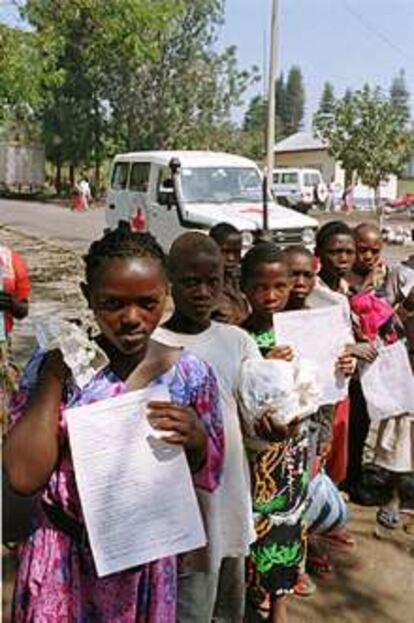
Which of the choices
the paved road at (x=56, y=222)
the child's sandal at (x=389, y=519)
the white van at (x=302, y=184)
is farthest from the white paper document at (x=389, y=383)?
the white van at (x=302, y=184)

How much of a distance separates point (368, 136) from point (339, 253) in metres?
30.3

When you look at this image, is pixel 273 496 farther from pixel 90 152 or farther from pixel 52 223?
pixel 90 152

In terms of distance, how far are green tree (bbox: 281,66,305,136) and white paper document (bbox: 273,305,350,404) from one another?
379 feet

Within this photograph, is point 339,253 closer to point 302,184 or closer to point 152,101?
point 302,184

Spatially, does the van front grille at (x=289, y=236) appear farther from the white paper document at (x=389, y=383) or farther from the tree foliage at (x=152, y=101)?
the tree foliage at (x=152, y=101)

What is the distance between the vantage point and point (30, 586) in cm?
176

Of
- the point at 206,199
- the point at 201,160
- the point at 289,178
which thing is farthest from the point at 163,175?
the point at 289,178

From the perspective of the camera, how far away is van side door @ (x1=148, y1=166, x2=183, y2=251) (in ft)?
41.4

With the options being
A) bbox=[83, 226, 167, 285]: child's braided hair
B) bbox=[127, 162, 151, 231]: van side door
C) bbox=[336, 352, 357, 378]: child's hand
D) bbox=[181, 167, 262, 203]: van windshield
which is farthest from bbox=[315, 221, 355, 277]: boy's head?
bbox=[127, 162, 151, 231]: van side door

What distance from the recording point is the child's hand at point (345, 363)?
3008mm

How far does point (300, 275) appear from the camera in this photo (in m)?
3.09

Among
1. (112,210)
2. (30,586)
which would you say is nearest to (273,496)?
(30,586)

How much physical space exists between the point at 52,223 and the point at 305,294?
22.7 meters

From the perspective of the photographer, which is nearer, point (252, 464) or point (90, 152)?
point (252, 464)
